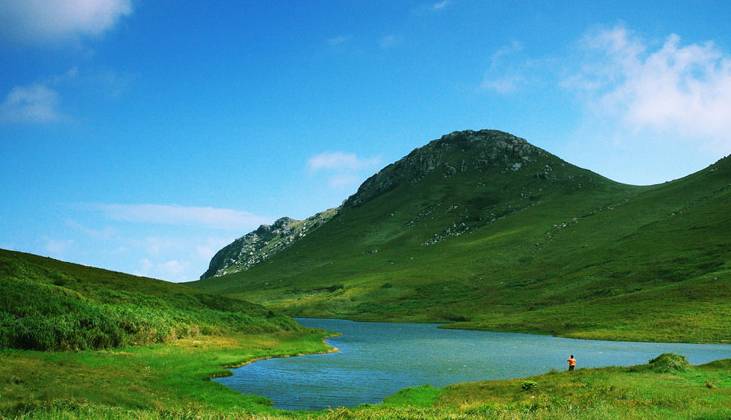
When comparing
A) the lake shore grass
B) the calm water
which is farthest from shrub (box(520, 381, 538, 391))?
the calm water

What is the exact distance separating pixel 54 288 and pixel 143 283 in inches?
1550

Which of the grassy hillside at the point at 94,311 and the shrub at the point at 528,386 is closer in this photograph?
the shrub at the point at 528,386

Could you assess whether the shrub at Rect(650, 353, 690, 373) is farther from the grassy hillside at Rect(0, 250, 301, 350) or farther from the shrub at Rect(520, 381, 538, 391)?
the grassy hillside at Rect(0, 250, 301, 350)

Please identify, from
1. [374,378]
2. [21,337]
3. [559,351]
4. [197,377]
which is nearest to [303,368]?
[374,378]

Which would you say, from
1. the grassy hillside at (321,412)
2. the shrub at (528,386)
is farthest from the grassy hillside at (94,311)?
the shrub at (528,386)

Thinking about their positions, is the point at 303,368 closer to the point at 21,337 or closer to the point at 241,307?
the point at 21,337

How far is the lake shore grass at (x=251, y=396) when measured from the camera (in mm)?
32312

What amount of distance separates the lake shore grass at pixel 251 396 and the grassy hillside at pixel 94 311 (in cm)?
358

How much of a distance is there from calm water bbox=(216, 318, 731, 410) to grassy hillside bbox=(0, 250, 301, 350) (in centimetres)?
1568

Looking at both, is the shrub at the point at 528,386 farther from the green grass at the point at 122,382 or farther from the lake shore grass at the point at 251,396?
the green grass at the point at 122,382

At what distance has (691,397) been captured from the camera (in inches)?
1613

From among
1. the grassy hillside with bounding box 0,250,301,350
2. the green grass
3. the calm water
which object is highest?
the grassy hillside with bounding box 0,250,301,350

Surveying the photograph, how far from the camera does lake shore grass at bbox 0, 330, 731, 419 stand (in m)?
32.3

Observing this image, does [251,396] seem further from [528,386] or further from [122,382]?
[528,386]
